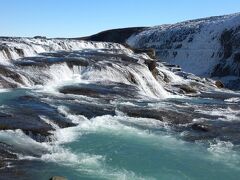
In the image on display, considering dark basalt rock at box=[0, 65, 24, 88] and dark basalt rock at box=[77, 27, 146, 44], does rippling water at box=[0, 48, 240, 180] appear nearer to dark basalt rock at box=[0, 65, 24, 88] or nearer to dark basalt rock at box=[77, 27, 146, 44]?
dark basalt rock at box=[0, 65, 24, 88]

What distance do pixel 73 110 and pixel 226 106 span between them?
1114cm

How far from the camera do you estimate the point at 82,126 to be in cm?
1919

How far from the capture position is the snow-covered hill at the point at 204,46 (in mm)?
60625

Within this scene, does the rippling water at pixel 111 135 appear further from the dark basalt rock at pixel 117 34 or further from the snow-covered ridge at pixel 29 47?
the dark basalt rock at pixel 117 34

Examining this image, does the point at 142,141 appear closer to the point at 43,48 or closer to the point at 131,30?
the point at 43,48

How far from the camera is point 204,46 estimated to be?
6956 centimetres

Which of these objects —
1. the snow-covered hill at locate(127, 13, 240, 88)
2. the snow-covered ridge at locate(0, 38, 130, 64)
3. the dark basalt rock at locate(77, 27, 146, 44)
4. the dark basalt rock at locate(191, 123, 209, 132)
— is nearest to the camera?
the dark basalt rock at locate(191, 123, 209, 132)

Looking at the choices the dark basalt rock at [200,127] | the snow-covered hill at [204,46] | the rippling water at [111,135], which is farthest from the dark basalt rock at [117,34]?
the dark basalt rock at [200,127]

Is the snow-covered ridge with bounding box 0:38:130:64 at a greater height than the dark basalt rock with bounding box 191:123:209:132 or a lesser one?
greater

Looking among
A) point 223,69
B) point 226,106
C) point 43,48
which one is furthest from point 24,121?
point 223,69

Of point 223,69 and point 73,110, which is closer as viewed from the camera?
point 73,110

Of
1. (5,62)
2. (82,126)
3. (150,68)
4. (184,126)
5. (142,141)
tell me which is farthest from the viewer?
(150,68)

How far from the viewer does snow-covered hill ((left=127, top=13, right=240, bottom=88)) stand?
60625mm

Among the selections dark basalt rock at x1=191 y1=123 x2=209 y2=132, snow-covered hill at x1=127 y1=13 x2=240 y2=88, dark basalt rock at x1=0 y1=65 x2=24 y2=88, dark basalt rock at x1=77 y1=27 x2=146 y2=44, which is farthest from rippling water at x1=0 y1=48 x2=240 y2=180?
dark basalt rock at x1=77 y1=27 x2=146 y2=44
